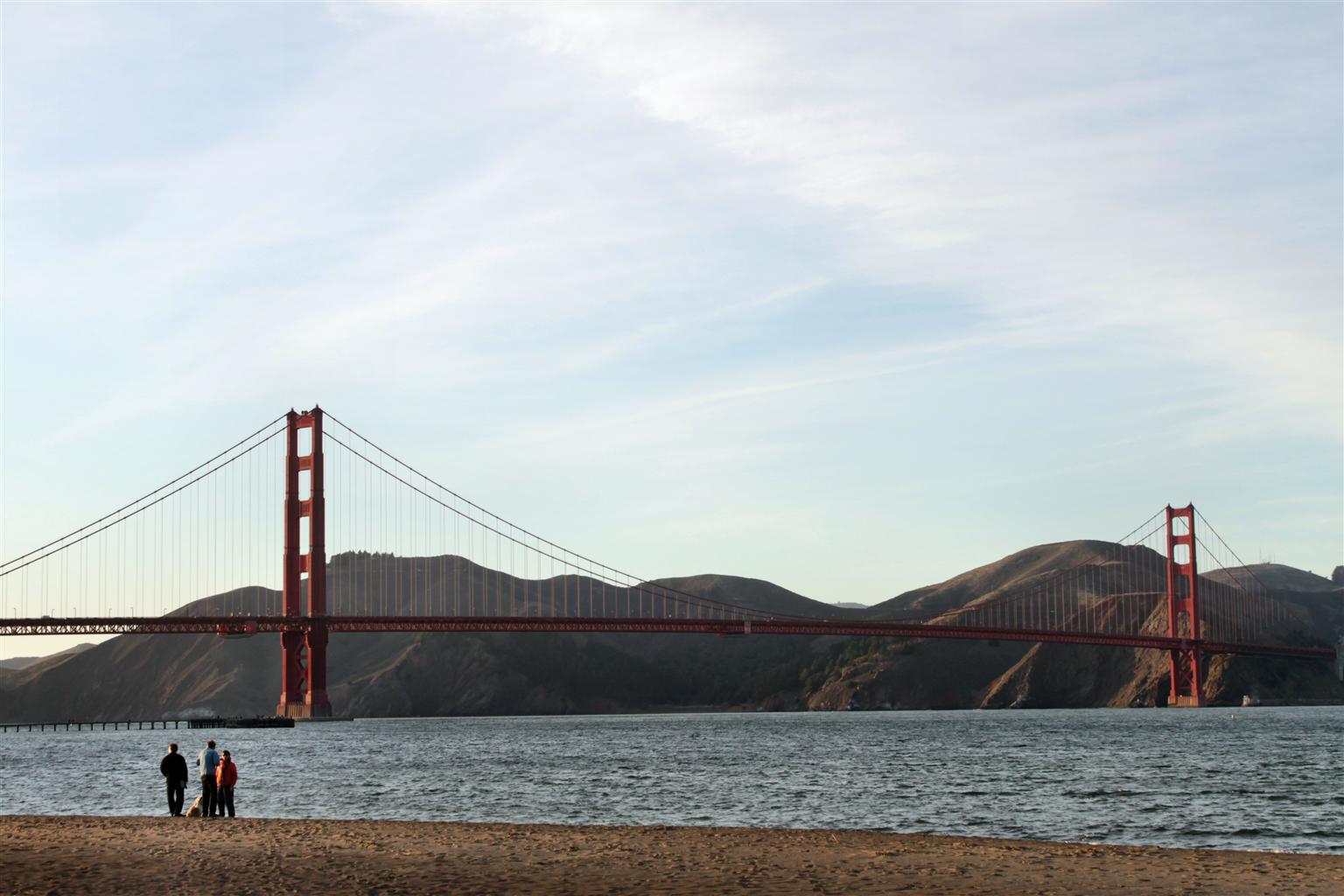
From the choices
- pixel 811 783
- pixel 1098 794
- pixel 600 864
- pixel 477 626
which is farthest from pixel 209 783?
pixel 477 626

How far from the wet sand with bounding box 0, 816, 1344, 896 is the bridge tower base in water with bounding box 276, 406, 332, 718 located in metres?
89.0

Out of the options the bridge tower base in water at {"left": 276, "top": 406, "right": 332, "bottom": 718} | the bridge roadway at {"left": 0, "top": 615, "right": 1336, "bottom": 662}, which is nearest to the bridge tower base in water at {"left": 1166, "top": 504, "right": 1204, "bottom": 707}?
the bridge roadway at {"left": 0, "top": 615, "right": 1336, "bottom": 662}

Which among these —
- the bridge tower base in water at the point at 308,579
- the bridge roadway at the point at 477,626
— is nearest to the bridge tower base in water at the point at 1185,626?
the bridge roadway at the point at 477,626

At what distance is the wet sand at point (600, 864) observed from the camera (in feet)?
68.5

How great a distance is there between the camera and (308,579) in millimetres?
121250

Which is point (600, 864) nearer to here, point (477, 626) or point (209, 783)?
point (209, 783)

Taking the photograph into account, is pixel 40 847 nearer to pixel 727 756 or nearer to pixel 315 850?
pixel 315 850

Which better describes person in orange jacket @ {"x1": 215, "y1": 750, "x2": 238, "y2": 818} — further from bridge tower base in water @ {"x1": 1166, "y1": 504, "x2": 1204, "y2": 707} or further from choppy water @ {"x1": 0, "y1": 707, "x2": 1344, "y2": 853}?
bridge tower base in water @ {"x1": 1166, "y1": 504, "x2": 1204, "y2": 707}

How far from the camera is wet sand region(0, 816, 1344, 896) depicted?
68.5 feet

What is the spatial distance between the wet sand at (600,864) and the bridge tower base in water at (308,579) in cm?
8897

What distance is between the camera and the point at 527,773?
57.6 m

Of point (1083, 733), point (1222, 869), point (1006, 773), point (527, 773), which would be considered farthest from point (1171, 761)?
point (1222, 869)

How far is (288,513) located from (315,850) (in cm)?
9862


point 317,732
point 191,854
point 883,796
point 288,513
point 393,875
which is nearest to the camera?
point 393,875
